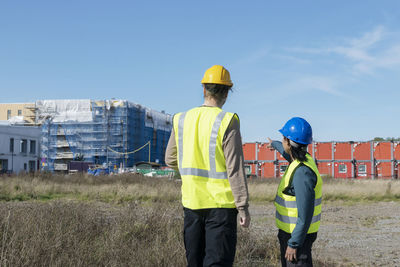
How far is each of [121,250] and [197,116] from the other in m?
2.23

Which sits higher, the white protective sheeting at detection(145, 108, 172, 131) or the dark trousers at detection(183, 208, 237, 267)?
the white protective sheeting at detection(145, 108, 172, 131)

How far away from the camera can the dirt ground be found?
6893 mm

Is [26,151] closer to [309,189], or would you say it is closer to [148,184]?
[148,184]

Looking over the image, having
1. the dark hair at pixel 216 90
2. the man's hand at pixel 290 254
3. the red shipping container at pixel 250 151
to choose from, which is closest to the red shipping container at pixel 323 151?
the red shipping container at pixel 250 151

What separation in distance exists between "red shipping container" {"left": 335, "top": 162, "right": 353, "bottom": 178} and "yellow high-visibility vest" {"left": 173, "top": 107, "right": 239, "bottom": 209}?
138 feet

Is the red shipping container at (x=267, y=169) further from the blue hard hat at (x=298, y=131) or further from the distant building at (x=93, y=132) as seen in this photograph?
the blue hard hat at (x=298, y=131)

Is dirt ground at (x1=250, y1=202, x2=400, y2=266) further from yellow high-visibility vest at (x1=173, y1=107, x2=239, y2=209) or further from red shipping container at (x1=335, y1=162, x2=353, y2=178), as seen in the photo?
red shipping container at (x1=335, y1=162, x2=353, y2=178)

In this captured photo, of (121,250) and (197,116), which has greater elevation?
(197,116)

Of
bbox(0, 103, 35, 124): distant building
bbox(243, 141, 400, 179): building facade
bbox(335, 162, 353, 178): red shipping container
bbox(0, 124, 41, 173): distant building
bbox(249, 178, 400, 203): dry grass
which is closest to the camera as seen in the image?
bbox(249, 178, 400, 203): dry grass

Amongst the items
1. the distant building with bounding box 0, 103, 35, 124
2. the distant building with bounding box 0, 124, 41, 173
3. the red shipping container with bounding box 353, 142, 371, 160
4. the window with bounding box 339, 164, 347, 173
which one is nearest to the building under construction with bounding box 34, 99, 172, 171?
the distant building with bounding box 0, 124, 41, 173

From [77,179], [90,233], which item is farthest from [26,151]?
[90,233]

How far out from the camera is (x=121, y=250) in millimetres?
4852

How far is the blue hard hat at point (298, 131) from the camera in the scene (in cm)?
358

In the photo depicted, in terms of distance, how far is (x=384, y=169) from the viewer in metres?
42.0
